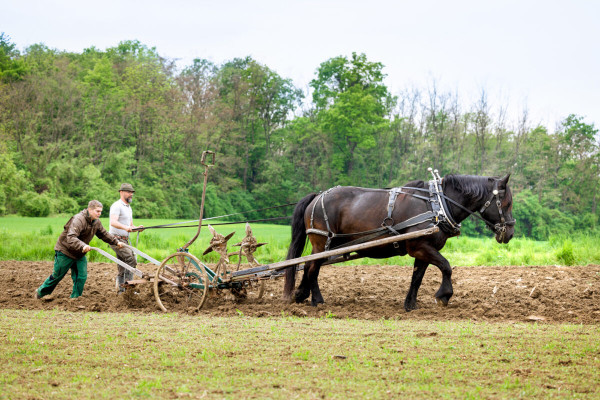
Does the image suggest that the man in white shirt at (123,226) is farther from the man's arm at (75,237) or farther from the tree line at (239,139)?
the tree line at (239,139)

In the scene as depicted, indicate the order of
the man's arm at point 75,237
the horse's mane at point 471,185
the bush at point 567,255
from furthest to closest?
the bush at point 567,255
the man's arm at point 75,237
the horse's mane at point 471,185

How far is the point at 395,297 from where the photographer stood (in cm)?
1026

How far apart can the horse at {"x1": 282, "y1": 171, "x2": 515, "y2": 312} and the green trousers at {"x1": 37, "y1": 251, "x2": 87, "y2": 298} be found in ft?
10.9

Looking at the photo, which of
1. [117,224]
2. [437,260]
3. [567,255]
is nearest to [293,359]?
[437,260]

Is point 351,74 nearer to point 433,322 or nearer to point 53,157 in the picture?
point 53,157

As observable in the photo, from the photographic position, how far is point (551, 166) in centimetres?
4450

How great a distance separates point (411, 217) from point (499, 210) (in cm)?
135

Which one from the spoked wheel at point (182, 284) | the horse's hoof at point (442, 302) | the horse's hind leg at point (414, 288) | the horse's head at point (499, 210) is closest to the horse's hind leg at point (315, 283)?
the horse's hind leg at point (414, 288)

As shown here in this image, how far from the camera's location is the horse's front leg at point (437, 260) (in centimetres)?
855

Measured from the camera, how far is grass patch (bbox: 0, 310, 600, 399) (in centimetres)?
485

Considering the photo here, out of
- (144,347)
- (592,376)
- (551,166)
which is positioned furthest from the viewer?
(551,166)

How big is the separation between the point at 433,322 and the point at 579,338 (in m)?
1.79

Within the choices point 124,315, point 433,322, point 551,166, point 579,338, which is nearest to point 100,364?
point 124,315

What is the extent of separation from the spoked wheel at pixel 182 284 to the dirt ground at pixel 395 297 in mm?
229
